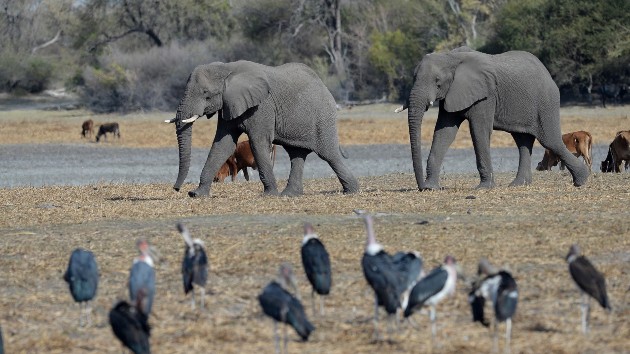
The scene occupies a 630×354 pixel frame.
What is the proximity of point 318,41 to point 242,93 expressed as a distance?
4659 centimetres

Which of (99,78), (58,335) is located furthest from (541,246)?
(99,78)

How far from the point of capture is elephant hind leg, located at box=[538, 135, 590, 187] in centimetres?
2098

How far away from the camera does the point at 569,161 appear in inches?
837

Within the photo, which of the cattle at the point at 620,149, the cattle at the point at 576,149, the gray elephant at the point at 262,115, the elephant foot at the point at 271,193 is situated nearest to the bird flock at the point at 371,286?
the gray elephant at the point at 262,115

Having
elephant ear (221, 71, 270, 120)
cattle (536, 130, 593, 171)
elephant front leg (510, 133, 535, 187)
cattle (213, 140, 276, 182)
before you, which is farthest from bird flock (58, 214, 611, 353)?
cattle (536, 130, 593, 171)

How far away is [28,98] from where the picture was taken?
74188 millimetres

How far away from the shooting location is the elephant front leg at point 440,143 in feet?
67.6

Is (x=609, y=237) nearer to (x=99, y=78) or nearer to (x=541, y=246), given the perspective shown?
(x=541, y=246)

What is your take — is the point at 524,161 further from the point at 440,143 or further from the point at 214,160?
the point at 214,160

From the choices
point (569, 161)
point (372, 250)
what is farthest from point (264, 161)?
point (372, 250)

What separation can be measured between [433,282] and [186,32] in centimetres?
6325

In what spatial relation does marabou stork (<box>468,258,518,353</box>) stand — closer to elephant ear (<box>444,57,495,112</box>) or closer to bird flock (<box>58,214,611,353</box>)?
bird flock (<box>58,214,611,353</box>)

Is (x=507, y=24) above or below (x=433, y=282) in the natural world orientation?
above

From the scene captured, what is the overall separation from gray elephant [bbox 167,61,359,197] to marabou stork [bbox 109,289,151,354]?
11049 mm
